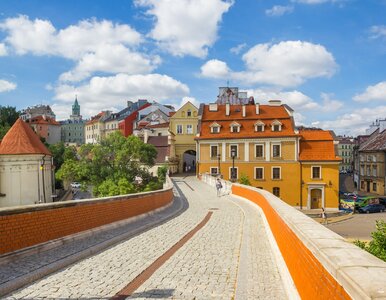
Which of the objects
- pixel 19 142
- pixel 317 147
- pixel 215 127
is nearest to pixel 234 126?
pixel 215 127

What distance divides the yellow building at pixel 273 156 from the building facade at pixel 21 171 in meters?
18.9

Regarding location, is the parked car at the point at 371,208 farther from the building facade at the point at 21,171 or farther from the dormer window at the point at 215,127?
the building facade at the point at 21,171

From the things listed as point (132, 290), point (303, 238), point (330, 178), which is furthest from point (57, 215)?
point (330, 178)

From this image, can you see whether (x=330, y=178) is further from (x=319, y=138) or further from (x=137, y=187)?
(x=137, y=187)

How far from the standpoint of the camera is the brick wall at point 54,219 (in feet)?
27.3

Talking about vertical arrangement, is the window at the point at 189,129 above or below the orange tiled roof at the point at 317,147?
above

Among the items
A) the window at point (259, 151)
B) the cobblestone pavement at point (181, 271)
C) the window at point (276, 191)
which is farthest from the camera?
the window at point (259, 151)

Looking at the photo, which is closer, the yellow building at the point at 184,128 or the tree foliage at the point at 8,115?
the yellow building at the point at 184,128

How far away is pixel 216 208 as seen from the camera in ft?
69.8

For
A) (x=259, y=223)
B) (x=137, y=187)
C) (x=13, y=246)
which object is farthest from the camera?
(x=137, y=187)

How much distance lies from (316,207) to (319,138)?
26.5ft

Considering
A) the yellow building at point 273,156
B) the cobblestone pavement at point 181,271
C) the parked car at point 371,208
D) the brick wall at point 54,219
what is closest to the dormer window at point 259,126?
the yellow building at point 273,156

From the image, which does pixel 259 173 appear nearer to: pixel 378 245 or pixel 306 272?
pixel 378 245

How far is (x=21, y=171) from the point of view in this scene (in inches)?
1447
